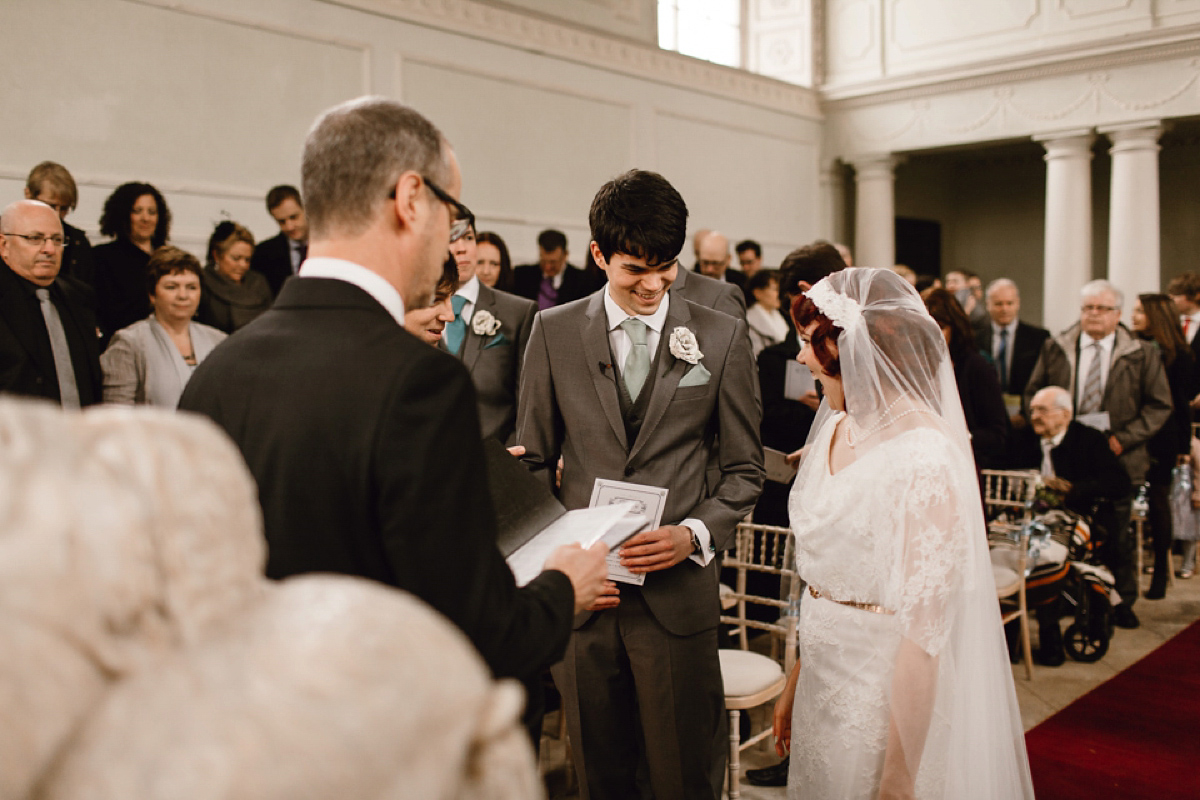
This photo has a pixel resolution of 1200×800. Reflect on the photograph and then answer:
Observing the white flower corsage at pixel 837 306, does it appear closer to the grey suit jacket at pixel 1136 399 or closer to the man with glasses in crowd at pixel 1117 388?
the man with glasses in crowd at pixel 1117 388

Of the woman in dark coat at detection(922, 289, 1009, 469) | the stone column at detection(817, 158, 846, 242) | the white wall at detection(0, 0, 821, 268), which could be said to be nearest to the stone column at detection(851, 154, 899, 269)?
the stone column at detection(817, 158, 846, 242)

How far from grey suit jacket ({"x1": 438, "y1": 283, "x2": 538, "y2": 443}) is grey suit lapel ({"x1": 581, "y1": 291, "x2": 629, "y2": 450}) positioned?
829mm

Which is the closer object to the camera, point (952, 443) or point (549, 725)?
point (952, 443)

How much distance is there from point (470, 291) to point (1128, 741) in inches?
124

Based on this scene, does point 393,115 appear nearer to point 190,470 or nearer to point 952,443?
point 190,470

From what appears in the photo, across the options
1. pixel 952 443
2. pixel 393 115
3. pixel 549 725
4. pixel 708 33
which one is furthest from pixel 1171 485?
pixel 708 33

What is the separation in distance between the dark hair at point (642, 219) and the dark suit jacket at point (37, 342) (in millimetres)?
2535

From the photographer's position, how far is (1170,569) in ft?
19.9

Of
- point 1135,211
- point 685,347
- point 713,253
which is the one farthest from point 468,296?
point 1135,211

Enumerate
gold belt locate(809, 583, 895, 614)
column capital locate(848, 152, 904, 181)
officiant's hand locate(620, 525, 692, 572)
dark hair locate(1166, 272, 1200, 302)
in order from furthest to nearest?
1. column capital locate(848, 152, 904, 181)
2. dark hair locate(1166, 272, 1200, 302)
3. officiant's hand locate(620, 525, 692, 572)
4. gold belt locate(809, 583, 895, 614)

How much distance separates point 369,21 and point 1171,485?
6.67 m

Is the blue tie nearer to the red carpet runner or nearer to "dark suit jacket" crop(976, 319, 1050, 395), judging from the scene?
the red carpet runner

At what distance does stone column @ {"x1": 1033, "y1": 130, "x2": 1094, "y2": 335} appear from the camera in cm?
1064

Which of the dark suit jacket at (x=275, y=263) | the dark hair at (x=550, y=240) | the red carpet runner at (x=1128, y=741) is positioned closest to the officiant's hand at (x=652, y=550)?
the red carpet runner at (x=1128, y=741)
